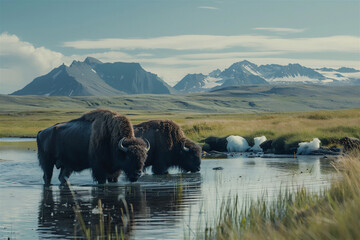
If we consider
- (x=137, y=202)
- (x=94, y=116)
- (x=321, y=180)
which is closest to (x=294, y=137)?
(x=321, y=180)

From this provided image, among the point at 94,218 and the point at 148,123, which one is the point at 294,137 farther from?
the point at 94,218

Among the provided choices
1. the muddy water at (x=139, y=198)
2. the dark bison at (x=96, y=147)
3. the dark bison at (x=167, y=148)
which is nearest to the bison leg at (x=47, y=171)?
the dark bison at (x=96, y=147)

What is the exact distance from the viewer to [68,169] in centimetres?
1739

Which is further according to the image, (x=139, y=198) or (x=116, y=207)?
(x=139, y=198)

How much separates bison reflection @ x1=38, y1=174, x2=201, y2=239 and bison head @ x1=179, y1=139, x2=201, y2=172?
320 centimetres

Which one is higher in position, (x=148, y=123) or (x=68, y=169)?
(x=148, y=123)

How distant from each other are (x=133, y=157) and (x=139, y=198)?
2135mm

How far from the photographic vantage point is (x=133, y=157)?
15586 millimetres

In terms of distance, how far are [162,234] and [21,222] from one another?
332cm

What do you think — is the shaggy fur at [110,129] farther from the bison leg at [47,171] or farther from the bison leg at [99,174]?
the bison leg at [47,171]

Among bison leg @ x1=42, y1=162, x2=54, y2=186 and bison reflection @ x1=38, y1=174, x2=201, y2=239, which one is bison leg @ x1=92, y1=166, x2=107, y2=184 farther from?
bison leg @ x1=42, y1=162, x2=54, y2=186

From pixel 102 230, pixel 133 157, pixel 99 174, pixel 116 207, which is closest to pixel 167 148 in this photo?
pixel 99 174

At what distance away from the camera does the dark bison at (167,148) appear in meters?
20.2

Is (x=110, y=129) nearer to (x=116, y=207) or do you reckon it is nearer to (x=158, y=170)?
(x=158, y=170)
